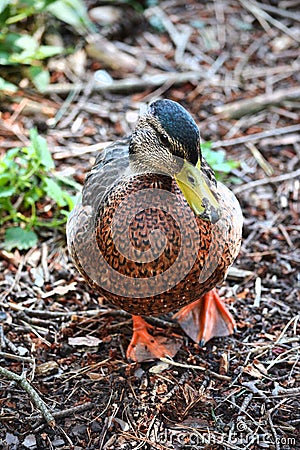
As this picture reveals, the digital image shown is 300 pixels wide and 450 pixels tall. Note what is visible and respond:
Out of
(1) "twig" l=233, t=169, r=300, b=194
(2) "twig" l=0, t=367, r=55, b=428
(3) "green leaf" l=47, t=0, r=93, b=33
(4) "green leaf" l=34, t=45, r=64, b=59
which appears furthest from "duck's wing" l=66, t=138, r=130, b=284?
(3) "green leaf" l=47, t=0, r=93, b=33

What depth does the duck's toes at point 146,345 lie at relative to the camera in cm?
352

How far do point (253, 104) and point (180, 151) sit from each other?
2750 millimetres

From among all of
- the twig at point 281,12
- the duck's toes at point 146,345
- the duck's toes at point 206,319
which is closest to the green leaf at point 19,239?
the duck's toes at point 146,345

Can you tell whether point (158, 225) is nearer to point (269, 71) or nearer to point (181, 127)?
point (181, 127)

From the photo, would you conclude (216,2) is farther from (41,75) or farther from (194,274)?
(194,274)

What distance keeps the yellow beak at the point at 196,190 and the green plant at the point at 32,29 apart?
2.32 m

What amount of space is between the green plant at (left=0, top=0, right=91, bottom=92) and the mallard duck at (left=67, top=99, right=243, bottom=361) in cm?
197

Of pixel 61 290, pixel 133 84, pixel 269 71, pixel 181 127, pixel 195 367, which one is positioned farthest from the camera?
pixel 269 71

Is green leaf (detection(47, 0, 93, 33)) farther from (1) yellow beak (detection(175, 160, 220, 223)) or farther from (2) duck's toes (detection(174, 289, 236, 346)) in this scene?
(1) yellow beak (detection(175, 160, 220, 223))

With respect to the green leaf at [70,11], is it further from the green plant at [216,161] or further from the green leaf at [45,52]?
the green plant at [216,161]

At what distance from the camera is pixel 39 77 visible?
5.35 meters

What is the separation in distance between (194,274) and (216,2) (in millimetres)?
4379

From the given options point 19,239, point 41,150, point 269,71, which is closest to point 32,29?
point 41,150

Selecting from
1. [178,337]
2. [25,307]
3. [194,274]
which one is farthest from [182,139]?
[25,307]
